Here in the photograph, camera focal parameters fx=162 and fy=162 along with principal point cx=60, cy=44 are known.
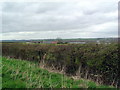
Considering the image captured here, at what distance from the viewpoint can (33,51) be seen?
11203mm

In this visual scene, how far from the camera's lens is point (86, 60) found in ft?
24.7

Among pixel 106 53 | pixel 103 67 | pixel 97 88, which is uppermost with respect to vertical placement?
pixel 106 53

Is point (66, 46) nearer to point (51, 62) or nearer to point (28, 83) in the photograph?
point (51, 62)

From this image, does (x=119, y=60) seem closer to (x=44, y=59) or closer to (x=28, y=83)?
(x=28, y=83)

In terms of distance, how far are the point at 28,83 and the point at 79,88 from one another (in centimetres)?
181

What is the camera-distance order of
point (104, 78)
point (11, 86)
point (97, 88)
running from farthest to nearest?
1. point (104, 78)
2. point (97, 88)
3. point (11, 86)

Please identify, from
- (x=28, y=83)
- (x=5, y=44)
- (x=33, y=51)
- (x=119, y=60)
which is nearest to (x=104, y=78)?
(x=119, y=60)

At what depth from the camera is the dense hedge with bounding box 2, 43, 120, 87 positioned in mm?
6734

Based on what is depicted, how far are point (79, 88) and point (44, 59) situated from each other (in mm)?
4890

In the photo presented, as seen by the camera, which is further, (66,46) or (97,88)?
(66,46)

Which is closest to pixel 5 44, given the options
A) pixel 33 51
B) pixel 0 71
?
pixel 33 51

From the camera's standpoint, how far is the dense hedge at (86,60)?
6734mm

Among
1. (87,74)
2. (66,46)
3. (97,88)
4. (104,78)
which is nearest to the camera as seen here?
(97,88)

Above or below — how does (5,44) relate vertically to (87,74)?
above
